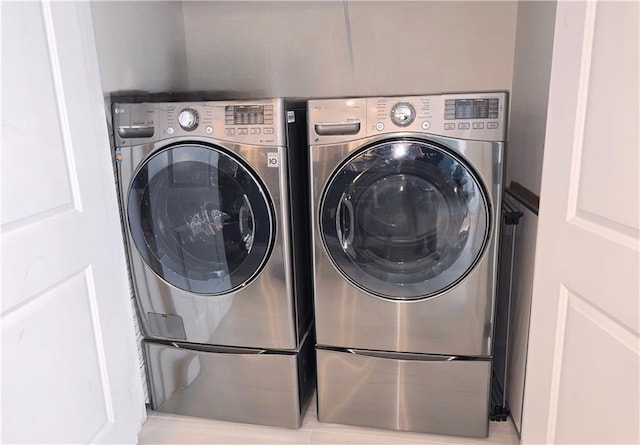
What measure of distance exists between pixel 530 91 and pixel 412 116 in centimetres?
68

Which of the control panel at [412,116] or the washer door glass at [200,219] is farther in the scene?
the washer door glass at [200,219]

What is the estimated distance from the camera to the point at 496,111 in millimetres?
1439

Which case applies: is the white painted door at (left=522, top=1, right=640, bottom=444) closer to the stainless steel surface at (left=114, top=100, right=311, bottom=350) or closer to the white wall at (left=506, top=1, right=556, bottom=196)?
the white wall at (left=506, top=1, right=556, bottom=196)

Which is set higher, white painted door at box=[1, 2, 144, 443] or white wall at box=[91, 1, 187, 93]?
white wall at box=[91, 1, 187, 93]

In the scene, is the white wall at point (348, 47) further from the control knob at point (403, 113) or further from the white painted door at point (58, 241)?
the white painted door at point (58, 241)

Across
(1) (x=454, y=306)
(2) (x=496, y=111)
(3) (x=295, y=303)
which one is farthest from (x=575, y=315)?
(3) (x=295, y=303)

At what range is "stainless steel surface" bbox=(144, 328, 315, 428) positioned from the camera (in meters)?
1.77

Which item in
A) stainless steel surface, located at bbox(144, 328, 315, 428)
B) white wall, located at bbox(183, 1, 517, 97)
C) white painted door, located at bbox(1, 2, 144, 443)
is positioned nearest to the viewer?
white painted door, located at bbox(1, 2, 144, 443)

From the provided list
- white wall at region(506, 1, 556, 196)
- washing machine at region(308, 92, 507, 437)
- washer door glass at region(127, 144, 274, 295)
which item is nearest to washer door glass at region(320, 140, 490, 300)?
washing machine at region(308, 92, 507, 437)

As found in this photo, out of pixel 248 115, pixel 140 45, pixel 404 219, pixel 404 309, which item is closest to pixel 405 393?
pixel 404 309

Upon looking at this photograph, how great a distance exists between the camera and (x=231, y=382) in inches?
71.6

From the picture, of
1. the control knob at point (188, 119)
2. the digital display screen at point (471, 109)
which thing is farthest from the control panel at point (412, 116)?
the control knob at point (188, 119)

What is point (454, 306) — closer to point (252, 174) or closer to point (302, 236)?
point (302, 236)

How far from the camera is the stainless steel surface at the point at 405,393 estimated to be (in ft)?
5.52
